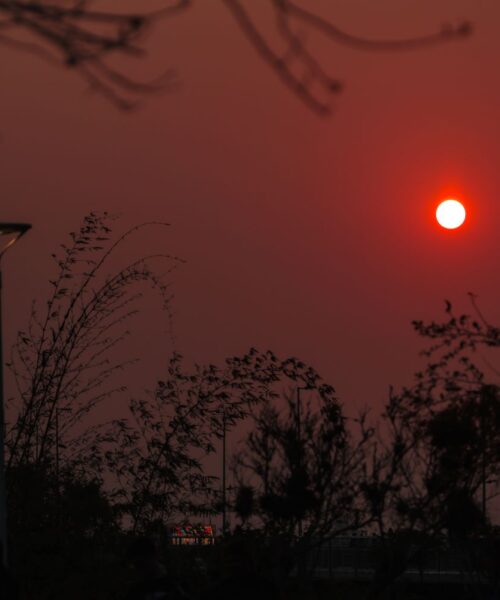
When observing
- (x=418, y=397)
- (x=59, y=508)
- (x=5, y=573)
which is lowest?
(x=5, y=573)

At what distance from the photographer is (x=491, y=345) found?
1388 cm

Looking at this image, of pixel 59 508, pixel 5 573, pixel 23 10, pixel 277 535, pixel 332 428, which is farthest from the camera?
pixel 332 428

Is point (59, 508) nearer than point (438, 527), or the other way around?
point (59, 508)

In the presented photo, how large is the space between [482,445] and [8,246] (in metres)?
11.4

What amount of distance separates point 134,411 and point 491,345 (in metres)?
6.68

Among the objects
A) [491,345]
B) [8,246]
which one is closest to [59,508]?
[8,246]

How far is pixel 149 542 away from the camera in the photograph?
944cm

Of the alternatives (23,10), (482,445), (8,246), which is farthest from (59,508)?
(23,10)

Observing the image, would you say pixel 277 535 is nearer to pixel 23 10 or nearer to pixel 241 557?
pixel 241 557

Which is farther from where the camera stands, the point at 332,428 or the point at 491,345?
the point at 332,428

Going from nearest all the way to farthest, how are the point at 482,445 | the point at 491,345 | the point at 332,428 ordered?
the point at 491,345
the point at 482,445
the point at 332,428

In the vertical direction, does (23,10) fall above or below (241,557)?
above

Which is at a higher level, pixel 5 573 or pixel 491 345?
pixel 491 345

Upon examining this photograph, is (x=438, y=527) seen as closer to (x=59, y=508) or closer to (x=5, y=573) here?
(x=59, y=508)
